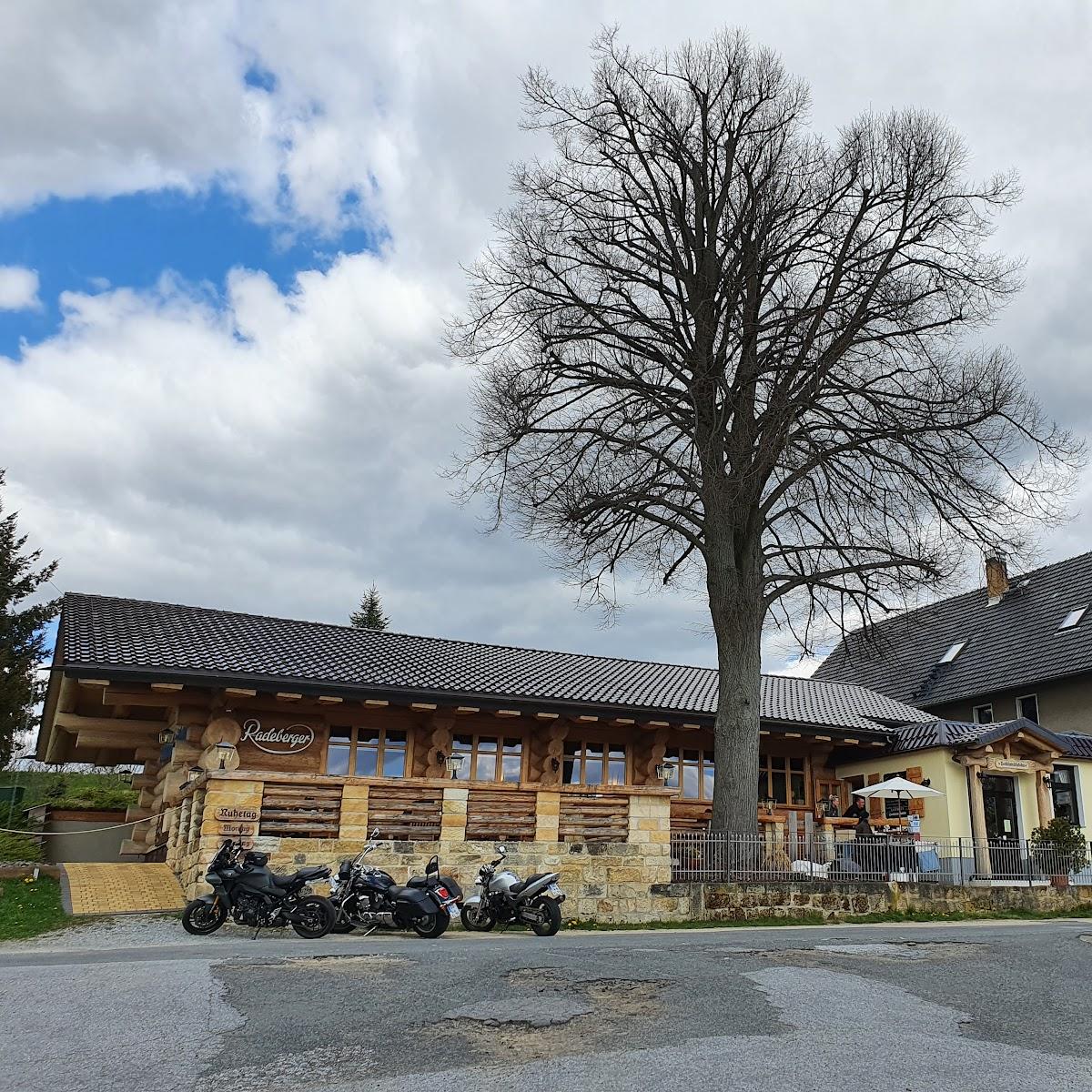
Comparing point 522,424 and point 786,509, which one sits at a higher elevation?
point 522,424

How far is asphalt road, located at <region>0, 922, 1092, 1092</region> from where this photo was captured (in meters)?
5.57

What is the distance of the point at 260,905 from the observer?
11820mm

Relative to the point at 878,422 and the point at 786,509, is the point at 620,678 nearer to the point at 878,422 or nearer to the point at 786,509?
the point at 786,509

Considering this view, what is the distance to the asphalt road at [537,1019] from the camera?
219 inches

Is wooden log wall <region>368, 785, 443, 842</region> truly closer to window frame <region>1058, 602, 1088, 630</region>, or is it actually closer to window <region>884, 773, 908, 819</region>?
window <region>884, 773, 908, 819</region>

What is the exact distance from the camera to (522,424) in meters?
18.7

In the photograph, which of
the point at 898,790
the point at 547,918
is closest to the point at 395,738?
the point at 547,918

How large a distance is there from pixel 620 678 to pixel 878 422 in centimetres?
972

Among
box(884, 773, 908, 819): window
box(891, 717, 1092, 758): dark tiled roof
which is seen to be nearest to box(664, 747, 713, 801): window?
box(884, 773, 908, 819): window

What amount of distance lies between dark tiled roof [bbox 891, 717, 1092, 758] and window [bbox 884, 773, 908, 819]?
573mm

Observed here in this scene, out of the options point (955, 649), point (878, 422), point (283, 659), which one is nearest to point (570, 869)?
point (283, 659)

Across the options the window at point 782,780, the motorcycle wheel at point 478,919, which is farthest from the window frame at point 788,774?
the motorcycle wheel at point 478,919

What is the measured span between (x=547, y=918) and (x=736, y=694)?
6.28m

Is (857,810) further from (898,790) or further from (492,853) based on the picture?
(492,853)
